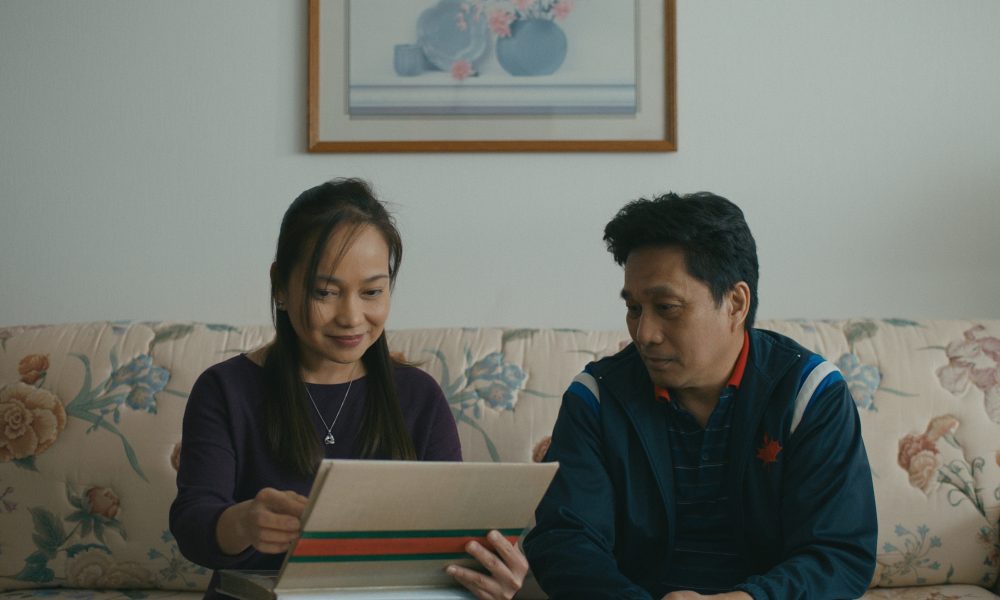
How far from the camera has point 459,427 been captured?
189 cm

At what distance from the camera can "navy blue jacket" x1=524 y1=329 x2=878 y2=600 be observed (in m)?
1.34

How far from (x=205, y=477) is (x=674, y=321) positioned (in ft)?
2.26

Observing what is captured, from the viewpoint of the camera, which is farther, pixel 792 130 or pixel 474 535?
pixel 792 130

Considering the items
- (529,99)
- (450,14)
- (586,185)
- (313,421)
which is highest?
(450,14)

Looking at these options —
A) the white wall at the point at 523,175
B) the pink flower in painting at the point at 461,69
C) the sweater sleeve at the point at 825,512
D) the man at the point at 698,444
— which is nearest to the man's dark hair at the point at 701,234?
the man at the point at 698,444

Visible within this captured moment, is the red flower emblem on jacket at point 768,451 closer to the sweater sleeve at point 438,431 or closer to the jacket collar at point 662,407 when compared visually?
the jacket collar at point 662,407

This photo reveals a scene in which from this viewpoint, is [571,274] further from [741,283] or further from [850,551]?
[850,551]

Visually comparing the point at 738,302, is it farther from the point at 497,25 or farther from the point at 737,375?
the point at 497,25

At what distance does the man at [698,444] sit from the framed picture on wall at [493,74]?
782 millimetres

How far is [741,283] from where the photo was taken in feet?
4.87

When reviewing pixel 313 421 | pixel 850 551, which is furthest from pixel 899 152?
pixel 313 421

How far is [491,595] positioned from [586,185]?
4.10 ft

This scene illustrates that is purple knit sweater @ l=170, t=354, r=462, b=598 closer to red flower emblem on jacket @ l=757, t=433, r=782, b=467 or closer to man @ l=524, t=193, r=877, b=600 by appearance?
man @ l=524, t=193, r=877, b=600

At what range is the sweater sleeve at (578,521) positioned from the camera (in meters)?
1.35
